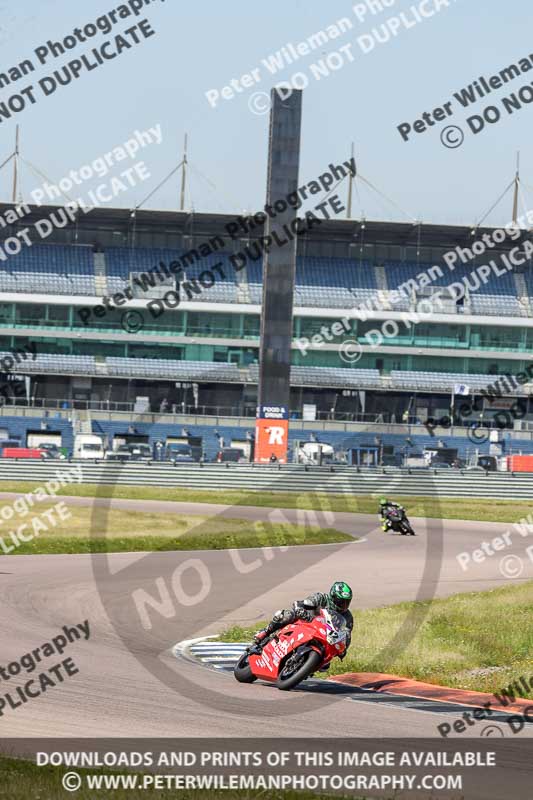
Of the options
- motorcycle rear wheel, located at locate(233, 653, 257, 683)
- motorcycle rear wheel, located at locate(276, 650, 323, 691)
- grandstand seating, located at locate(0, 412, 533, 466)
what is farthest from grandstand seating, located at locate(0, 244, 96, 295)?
motorcycle rear wheel, located at locate(276, 650, 323, 691)

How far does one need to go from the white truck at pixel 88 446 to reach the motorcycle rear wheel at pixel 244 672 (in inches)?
1936

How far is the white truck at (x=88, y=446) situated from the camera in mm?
63312

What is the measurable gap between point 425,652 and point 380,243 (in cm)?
6821

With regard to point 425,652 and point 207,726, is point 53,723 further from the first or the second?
point 425,652

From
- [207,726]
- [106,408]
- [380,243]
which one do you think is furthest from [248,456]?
[207,726]

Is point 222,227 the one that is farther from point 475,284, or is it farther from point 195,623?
point 195,623

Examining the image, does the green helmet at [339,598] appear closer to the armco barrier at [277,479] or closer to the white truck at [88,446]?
the armco barrier at [277,479]

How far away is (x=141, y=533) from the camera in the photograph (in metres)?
33.5

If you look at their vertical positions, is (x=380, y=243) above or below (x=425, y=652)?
above

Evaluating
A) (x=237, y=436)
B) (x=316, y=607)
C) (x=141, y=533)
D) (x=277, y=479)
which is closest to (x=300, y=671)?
(x=316, y=607)

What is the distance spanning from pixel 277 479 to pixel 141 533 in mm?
23162

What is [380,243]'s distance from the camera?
82812mm

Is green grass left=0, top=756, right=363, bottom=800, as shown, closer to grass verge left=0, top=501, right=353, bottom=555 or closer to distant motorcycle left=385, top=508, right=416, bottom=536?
grass verge left=0, top=501, right=353, bottom=555

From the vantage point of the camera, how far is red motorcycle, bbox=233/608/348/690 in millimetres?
13070
